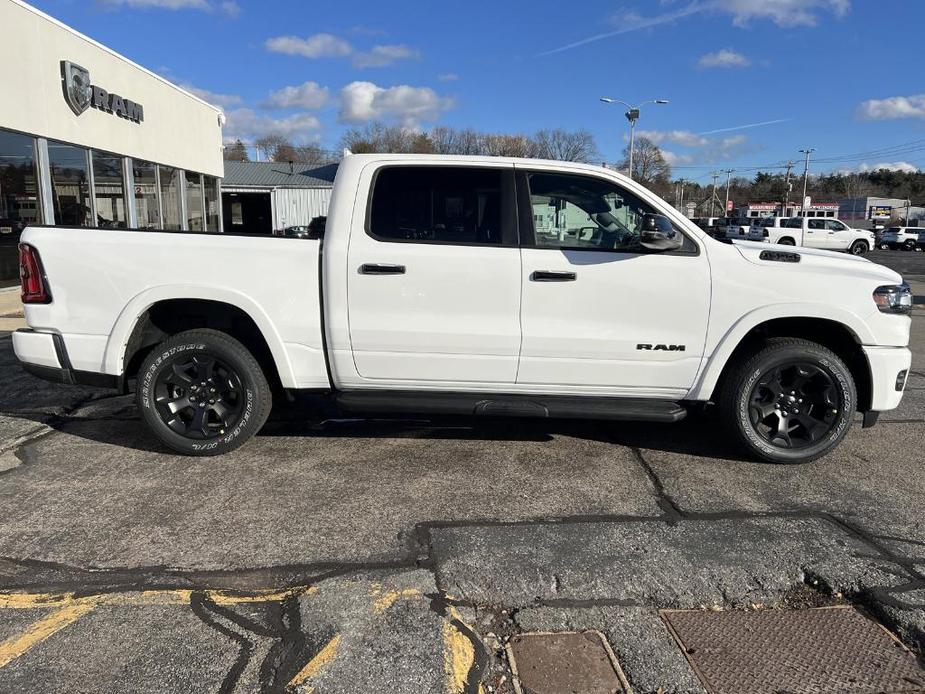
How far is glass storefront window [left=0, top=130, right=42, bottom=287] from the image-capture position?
477 inches

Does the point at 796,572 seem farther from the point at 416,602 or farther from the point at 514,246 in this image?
the point at 514,246

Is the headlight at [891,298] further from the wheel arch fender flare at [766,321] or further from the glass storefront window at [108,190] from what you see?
the glass storefront window at [108,190]

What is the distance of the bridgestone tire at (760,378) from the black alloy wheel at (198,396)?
10.8 ft

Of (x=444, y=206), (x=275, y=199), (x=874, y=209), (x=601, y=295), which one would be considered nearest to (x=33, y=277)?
(x=444, y=206)

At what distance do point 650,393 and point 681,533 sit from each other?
1134 millimetres

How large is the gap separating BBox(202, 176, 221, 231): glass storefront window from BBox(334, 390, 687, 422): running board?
2223 cm

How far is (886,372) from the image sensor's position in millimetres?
4371

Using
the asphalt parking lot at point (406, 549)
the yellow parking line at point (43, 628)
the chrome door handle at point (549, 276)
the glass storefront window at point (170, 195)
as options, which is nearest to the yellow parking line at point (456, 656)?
the asphalt parking lot at point (406, 549)

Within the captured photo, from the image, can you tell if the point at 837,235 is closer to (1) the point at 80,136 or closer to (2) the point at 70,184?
(1) the point at 80,136

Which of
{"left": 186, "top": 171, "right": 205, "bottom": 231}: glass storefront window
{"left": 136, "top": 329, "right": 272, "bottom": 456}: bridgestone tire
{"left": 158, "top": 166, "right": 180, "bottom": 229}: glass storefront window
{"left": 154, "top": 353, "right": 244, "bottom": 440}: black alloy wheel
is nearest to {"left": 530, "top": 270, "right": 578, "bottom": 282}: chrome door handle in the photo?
{"left": 136, "top": 329, "right": 272, "bottom": 456}: bridgestone tire

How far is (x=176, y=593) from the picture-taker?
2959mm

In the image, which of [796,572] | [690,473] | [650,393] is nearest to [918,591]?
[796,572]

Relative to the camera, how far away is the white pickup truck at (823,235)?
1528 inches

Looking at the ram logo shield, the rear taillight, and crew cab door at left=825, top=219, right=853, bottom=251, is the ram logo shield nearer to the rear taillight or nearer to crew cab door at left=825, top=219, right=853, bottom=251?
the rear taillight
